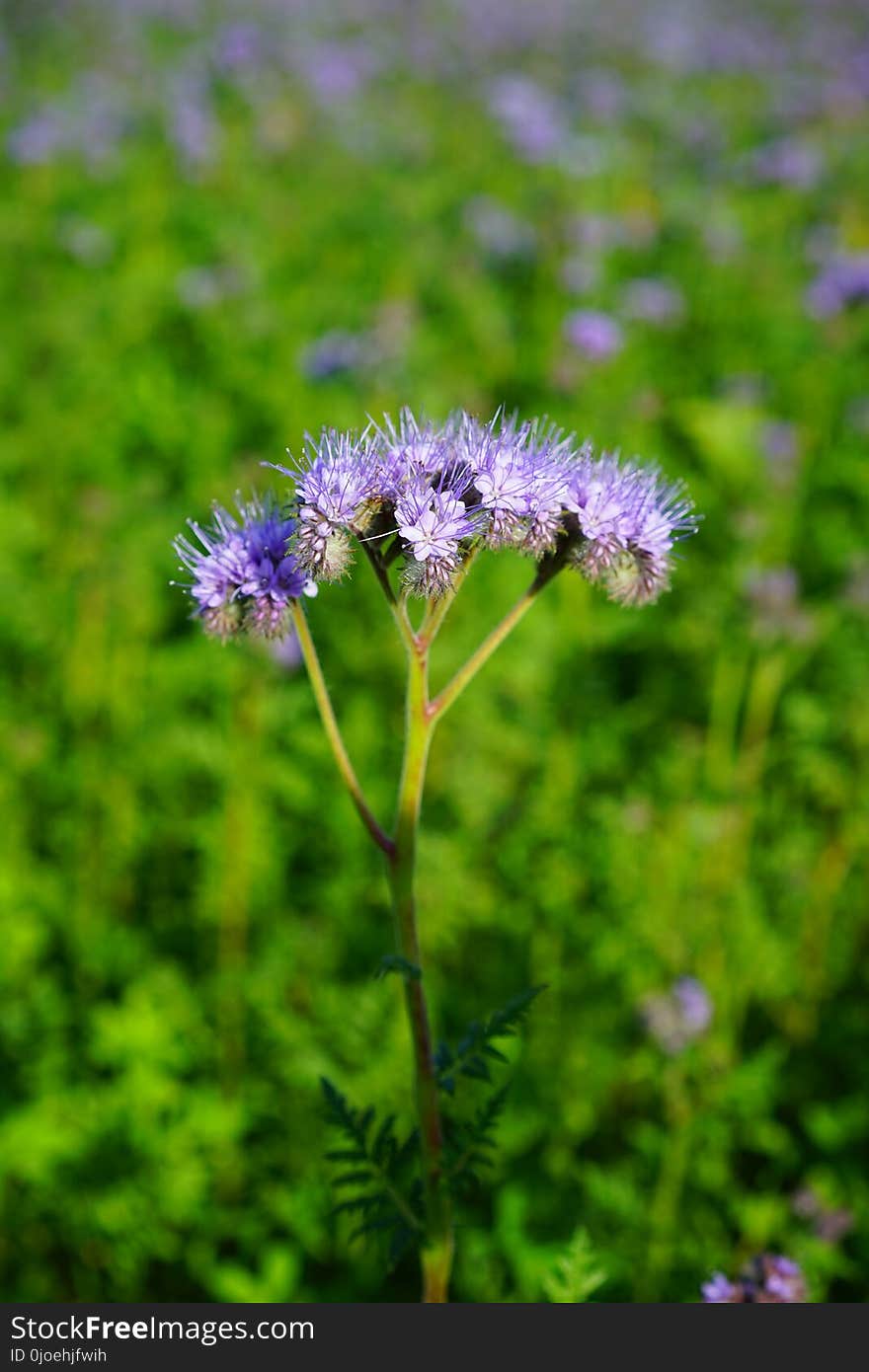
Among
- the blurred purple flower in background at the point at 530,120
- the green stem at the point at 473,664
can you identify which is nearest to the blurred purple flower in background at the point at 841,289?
the blurred purple flower in background at the point at 530,120

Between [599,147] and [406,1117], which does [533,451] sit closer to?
[406,1117]

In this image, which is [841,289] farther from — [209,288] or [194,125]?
[194,125]

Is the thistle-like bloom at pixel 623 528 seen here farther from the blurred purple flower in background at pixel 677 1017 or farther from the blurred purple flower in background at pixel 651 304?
the blurred purple flower in background at pixel 651 304

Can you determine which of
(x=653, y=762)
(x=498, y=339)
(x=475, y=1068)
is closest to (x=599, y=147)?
(x=498, y=339)

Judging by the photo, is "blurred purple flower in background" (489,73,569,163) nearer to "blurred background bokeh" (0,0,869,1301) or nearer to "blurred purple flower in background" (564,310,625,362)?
"blurred background bokeh" (0,0,869,1301)

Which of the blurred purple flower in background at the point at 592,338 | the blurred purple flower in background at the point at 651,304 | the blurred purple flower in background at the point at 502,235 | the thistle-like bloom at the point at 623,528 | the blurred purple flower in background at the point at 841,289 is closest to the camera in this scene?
the thistle-like bloom at the point at 623,528

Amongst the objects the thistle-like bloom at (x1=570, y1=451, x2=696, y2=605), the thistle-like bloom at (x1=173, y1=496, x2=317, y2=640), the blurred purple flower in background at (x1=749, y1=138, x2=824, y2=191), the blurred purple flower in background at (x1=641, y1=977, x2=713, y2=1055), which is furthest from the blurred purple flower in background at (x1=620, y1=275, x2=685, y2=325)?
the thistle-like bloom at (x1=173, y1=496, x2=317, y2=640)

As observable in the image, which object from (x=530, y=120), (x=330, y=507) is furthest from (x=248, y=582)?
(x=530, y=120)
